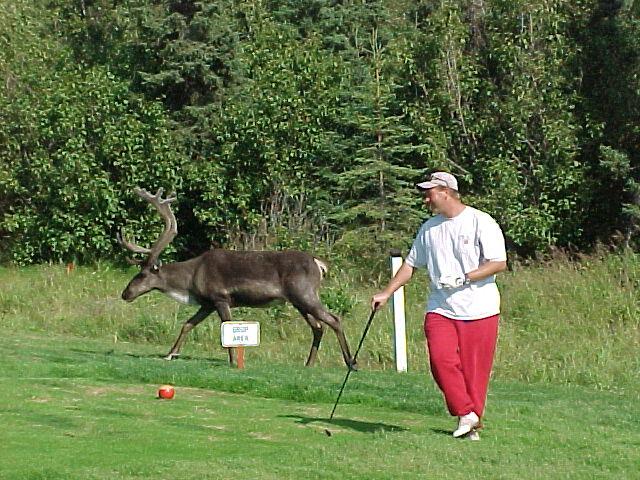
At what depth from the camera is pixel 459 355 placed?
33.7 ft

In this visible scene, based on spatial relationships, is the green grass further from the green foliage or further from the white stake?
the green foliage

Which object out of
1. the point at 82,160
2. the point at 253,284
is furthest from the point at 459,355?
the point at 82,160

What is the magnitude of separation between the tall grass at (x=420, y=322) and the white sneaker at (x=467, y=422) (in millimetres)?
Answer: 7524

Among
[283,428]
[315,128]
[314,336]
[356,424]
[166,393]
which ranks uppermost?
[315,128]

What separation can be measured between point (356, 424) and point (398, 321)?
597 centimetres

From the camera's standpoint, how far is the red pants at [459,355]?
10.2 m

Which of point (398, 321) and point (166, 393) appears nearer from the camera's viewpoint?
point (166, 393)

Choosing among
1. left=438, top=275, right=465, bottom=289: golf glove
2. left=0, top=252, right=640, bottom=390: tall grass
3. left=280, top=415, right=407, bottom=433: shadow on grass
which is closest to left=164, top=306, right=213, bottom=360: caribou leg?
left=0, top=252, right=640, bottom=390: tall grass

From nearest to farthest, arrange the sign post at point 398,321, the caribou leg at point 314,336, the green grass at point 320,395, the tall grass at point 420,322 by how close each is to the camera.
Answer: the green grass at point 320,395
the sign post at point 398,321
the caribou leg at point 314,336
the tall grass at point 420,322

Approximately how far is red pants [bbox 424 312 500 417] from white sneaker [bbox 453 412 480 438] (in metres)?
0.04

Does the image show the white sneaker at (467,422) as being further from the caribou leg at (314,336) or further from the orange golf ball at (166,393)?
the caribou leg at (314,336)

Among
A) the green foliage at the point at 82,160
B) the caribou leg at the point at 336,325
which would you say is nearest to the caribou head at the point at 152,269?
the caribou leg at the point at 336,325

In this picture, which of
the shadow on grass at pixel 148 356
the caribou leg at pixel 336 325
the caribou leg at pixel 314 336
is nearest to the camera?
the caribou leg at pixel 336 325

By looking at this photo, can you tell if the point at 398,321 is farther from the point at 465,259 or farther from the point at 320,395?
the point at 465,259
